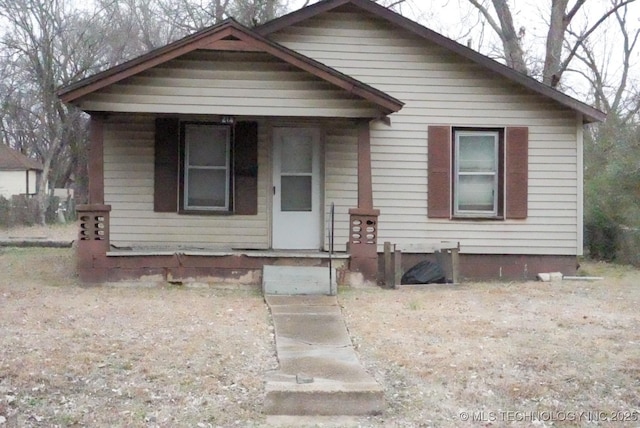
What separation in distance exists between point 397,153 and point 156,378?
732 centimetres

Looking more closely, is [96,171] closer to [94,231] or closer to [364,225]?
[94,231]

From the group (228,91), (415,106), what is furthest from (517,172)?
(228,91)

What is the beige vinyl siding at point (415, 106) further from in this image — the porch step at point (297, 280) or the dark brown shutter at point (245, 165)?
the porch step at point (297, 280)

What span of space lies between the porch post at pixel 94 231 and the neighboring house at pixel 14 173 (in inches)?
1290

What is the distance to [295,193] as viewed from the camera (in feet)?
41.8

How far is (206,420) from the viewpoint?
5.50 metres

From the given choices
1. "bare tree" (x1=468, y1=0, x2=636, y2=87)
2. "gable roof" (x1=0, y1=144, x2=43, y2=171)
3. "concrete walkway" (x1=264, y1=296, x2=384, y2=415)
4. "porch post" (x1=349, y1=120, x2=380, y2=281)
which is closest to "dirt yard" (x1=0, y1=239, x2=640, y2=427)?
Answer: "concrete walkway" (x1=264, y1=296, x2=384, y2=415)

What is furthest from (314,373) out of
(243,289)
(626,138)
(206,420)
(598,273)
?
(626,138)

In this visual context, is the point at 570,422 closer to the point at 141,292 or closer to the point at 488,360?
the point at 488,360

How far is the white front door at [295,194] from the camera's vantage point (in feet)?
41.5

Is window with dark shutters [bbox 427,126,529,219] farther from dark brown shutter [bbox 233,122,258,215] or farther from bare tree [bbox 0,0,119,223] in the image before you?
bare tree [bbox 0,0,119,223]

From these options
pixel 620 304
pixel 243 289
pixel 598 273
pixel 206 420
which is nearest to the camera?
pixel 206 420

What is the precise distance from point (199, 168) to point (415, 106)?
3.62 meters

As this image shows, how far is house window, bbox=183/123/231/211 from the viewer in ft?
41.1
